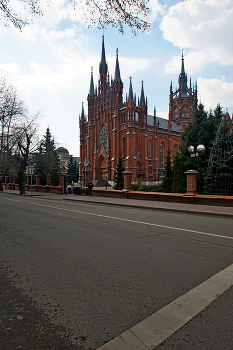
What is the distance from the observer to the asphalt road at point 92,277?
2.43 m

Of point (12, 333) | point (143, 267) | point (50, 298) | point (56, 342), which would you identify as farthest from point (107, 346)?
point (143, 267)

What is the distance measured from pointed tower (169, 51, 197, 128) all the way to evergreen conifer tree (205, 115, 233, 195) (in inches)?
2100

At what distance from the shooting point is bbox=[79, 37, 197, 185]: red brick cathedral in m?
49.8

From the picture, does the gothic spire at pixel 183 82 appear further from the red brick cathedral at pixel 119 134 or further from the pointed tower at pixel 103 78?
the pointed tower at pixel 103 78

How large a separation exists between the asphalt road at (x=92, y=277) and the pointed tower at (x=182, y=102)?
67.8 metres

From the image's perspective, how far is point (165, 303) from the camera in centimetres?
287

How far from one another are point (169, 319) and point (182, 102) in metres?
74.9

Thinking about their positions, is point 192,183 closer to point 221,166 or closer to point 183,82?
point 221,166

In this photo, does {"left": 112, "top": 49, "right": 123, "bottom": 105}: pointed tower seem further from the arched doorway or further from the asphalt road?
the asphalt road

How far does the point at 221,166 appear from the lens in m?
16.7

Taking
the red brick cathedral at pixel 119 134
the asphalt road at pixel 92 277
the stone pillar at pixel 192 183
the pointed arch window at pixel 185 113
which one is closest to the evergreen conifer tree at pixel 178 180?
the stone pillar at pixel 192 183

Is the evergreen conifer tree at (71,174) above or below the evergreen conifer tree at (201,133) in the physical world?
below

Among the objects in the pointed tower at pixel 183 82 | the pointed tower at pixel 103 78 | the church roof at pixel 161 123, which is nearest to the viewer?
the pointed tower at pixel 103 78


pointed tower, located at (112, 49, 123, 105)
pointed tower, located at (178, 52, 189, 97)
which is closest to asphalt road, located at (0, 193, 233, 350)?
pointed tower, located at (112, 49, 123, 105)
